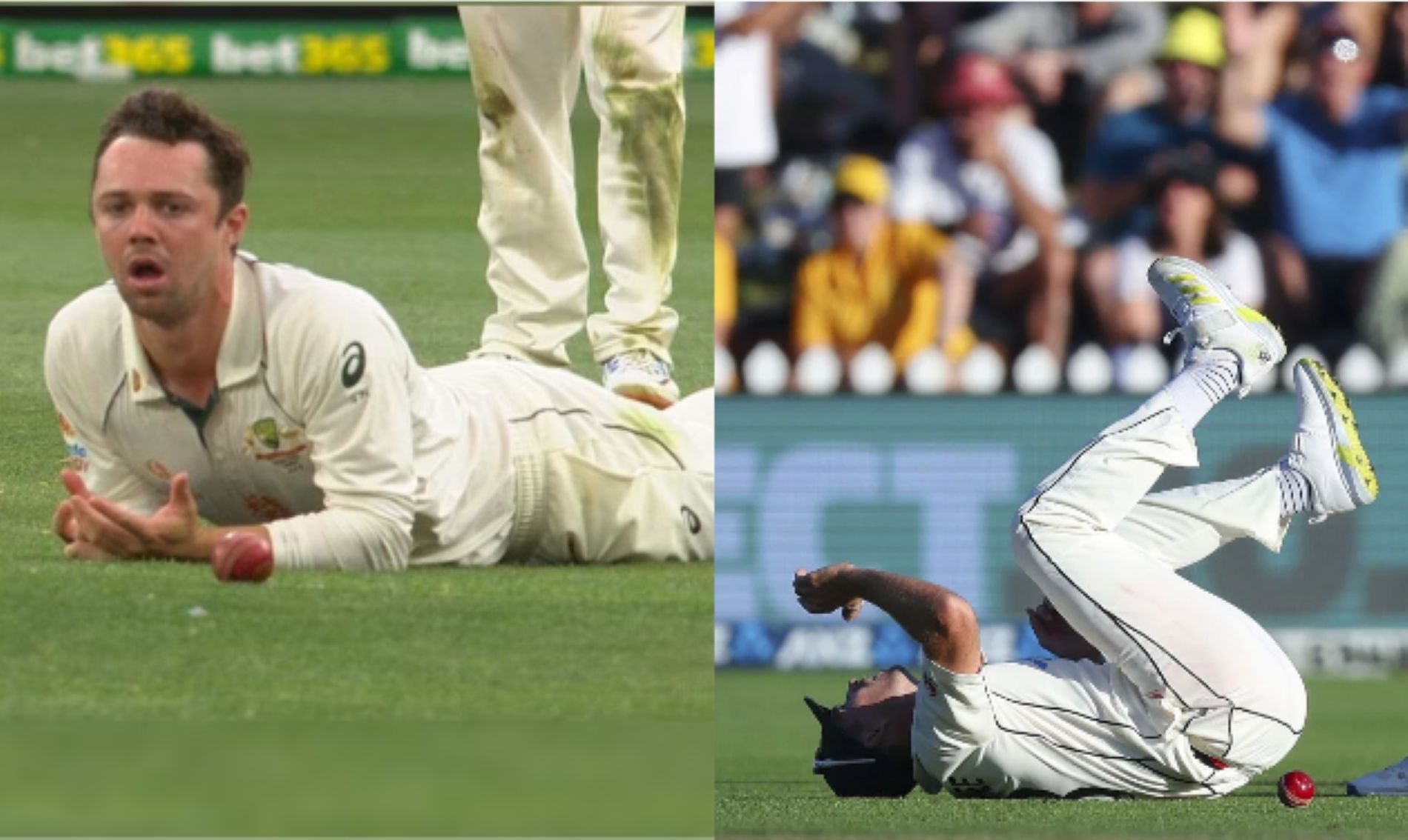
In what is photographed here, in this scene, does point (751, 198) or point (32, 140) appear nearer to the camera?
point (32, 140)

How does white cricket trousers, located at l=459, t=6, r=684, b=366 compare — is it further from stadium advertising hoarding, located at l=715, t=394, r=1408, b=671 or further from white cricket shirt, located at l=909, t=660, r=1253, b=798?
stadium advertising hoarding, located at l=715, t=394, r=1408, b=671

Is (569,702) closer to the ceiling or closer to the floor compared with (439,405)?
closer to the floor

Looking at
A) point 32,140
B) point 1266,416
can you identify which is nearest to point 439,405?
point 32,140

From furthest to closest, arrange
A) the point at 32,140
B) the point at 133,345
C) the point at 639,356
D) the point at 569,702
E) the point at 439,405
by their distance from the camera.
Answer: the point at 32,140 < the point at 639,356 < the point at 439,405 < the point at 133,345 < the point at 569,702

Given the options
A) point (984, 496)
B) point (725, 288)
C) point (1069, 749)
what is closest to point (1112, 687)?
point (1069, 749)

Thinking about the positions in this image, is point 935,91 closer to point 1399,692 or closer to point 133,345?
point 1399,692

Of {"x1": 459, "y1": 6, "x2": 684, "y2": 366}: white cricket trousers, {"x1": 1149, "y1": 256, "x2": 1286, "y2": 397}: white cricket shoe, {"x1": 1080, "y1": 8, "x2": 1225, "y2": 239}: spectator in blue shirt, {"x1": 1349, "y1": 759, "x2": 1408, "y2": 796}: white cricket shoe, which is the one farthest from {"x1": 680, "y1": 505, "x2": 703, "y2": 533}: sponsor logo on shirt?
{"x1": 1080, "y1": 8, "x2": 1225, "y2": 239}: spectator in blue shirt

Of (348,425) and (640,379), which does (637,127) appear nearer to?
(640,379)
